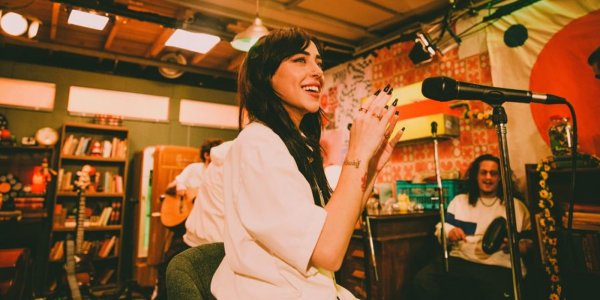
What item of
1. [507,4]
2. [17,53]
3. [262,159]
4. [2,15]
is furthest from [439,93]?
[17,53]

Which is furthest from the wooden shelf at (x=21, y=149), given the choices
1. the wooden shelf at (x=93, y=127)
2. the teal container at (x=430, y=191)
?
the teal container at (x=430, y=191)

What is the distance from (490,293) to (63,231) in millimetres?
5805

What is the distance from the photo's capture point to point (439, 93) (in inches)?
51.1

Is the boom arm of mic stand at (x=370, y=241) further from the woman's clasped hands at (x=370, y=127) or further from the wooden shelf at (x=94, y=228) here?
the wooden shelf at (x=94, y=228)

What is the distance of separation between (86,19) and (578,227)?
5.26 m

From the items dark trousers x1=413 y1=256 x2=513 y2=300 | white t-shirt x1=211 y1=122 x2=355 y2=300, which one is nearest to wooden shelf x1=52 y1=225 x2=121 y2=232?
dark trousers x1=413 y1=256 x2=513 y2=300

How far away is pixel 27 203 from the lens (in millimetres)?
4668

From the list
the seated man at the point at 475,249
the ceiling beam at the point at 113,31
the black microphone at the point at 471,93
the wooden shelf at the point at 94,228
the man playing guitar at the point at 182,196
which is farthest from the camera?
the wooden shelf at the point at 94,228

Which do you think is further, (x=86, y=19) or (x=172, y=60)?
(x=172, y=60)

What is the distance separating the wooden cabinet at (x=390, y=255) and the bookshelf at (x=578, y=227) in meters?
1.01

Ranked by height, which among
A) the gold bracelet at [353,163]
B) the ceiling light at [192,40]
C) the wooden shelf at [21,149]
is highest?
the ceiling light at [192,40]

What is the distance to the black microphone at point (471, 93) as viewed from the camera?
1.29m

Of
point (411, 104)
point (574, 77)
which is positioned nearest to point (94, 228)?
point (411, 104)

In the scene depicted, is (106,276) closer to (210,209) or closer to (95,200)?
(95,200)
